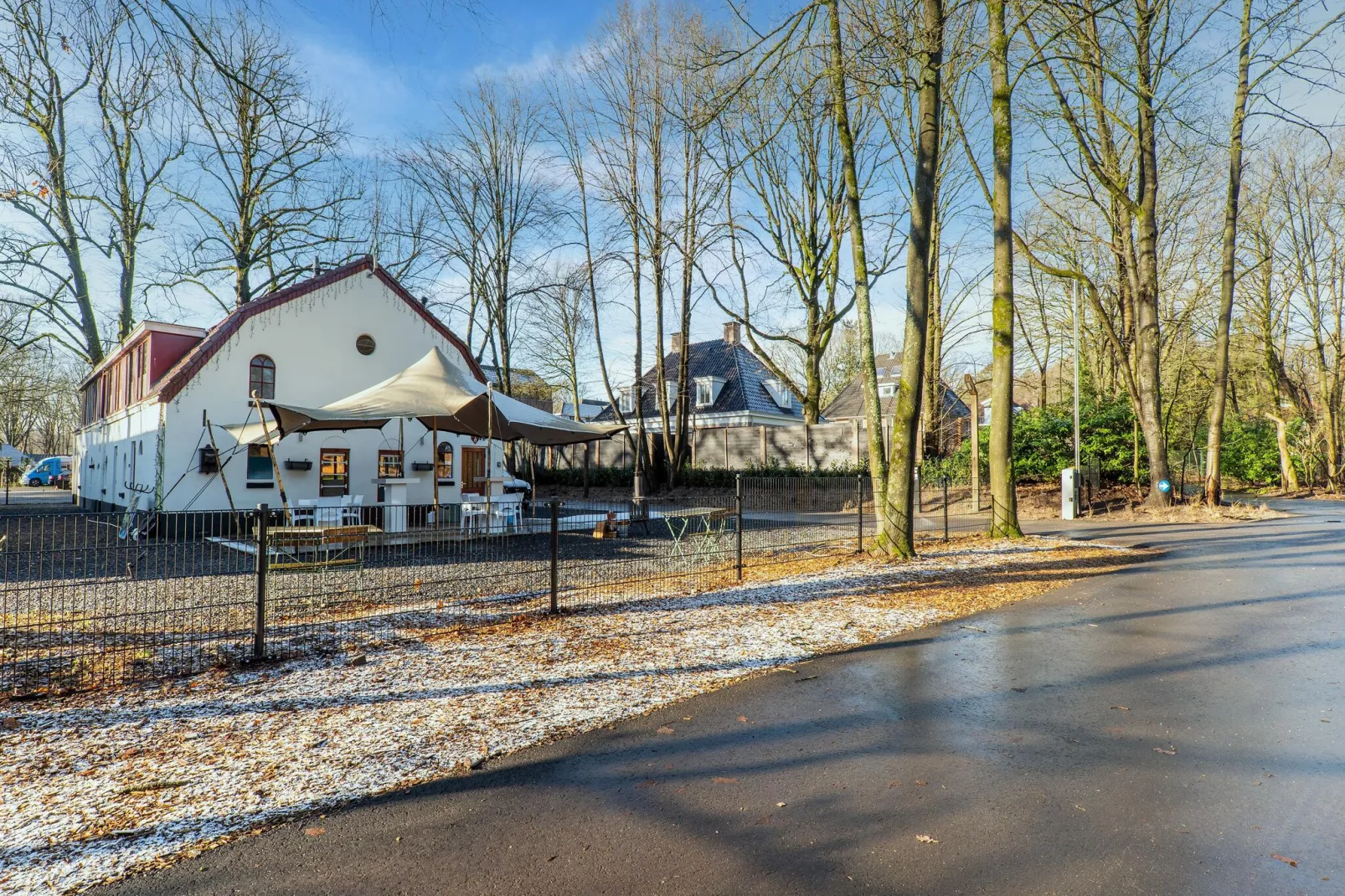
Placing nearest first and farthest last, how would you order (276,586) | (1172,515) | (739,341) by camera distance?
1. (276,586)
2. (1172,515)
3. (739,341)

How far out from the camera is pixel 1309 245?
26922mm

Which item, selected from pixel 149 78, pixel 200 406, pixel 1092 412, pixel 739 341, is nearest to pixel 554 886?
pixel 149 78

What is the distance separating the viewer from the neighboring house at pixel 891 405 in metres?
26.4

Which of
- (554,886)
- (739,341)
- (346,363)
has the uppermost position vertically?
(739,341)

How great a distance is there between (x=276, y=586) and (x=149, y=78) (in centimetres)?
581

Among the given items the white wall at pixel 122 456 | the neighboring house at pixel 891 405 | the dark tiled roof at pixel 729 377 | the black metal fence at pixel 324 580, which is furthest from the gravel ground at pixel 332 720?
the dark tiled roof at pixel 729 377

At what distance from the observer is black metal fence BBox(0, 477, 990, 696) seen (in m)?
5.75

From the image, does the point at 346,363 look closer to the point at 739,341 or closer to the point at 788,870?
the point at 788,870

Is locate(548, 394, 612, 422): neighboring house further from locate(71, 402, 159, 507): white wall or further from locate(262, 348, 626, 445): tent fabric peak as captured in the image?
locate(262, 348, 626, 445): tent fabric peak

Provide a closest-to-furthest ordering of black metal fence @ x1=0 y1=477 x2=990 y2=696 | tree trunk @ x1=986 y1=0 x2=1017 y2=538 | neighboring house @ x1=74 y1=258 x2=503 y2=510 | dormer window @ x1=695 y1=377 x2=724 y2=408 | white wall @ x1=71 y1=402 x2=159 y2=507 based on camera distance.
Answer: black metal fence @ x1=0 y1=477 x2=990 y2=696
tree trunk @ x1=986 y1=0 x2=1017 y2=538
neighboring house @ x1=74 y1=258 x2=503 y2=510
white wall @ x1=71 y1=402 x2=159 y2=507
dormer window @ x1=695 y1=377 x2=724 y2=408

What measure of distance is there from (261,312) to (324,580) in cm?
1101

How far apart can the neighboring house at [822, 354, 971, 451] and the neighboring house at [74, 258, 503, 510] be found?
12114 millimetres

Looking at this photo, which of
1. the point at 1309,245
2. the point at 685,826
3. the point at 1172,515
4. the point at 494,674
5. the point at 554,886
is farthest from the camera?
the point at 1309,245

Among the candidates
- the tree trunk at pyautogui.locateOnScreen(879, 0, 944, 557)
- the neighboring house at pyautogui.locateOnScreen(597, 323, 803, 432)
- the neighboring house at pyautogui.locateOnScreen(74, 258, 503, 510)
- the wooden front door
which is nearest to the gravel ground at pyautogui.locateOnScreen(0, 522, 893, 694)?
the tree trunk at pyautogui.locateOnScreen(879, 0, 944, 557)
